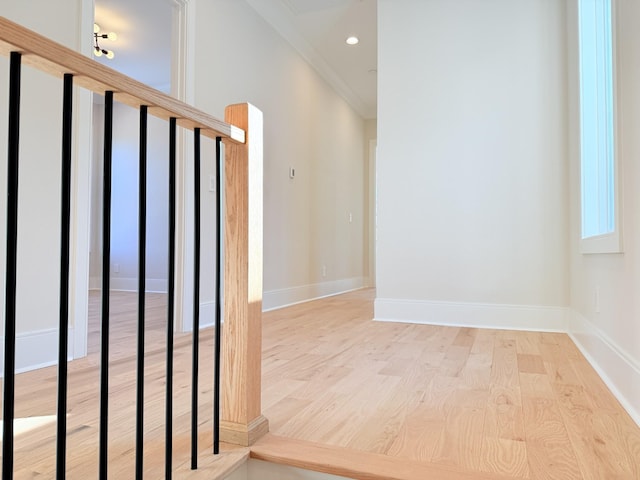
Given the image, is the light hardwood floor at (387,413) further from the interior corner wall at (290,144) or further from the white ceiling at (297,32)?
the white ceiling at (297,32)

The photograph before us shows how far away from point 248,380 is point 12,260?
682mm

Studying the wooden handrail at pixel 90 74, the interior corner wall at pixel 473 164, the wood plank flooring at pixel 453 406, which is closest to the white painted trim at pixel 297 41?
the interior corner wall at pixel 473 164

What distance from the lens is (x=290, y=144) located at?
4199mm

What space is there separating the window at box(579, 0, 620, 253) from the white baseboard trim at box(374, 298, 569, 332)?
0.73 metres

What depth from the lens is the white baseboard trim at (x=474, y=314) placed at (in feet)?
9.30

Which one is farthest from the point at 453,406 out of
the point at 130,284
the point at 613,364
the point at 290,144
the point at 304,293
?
the point at 130,284

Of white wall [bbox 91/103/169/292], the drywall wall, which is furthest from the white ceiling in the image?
the drywall wall

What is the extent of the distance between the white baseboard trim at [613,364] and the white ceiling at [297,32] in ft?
9.88

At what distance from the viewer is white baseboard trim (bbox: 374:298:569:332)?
2836mm

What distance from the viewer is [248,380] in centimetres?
119

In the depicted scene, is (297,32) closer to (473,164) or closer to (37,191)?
(473,164)


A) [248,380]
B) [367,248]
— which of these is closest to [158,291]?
[367,248]

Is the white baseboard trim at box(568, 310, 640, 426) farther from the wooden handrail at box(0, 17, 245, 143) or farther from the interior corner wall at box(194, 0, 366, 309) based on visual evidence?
the interior corner wall at box(194, 0, 366, 309)

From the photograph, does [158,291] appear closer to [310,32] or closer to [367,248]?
[367,248]
